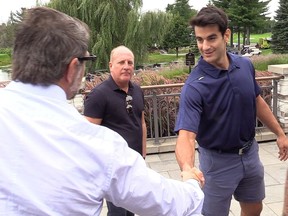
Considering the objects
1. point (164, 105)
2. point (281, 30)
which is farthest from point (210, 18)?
point (281, 30)

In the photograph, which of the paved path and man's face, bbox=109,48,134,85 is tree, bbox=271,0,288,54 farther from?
man's face, bbox=109,48,134,85

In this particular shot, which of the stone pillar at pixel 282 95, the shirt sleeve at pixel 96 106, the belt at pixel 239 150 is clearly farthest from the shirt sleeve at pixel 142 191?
the stone pillar at pixel 282 95

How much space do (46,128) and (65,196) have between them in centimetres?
22

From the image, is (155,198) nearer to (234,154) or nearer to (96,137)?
(96,137)

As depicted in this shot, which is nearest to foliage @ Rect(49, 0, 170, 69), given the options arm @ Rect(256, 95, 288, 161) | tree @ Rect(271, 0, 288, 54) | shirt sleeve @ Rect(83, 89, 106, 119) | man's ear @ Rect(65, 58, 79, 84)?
shirt sleeve @ Rect(83, 89, 106, 119)

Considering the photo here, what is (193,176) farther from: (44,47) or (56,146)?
(44,47)

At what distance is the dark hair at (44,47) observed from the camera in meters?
1.18

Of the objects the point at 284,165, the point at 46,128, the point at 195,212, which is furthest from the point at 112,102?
the point at 284,165

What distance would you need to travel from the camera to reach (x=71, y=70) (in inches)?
49.1

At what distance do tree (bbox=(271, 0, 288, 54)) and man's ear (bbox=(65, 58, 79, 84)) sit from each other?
136 ft

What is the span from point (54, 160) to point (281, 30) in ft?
141

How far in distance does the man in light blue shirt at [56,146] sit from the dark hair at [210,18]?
129cm

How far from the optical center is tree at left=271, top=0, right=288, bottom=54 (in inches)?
1553

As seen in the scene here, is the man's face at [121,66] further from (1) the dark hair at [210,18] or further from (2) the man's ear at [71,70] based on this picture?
(2) the man's ear at [71,70]
